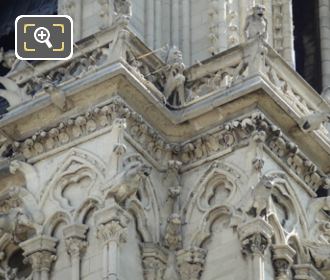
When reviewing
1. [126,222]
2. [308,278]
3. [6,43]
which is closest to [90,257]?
[126,222]

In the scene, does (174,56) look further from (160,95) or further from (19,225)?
(19,225)

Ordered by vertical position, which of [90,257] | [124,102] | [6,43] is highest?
[6,43]

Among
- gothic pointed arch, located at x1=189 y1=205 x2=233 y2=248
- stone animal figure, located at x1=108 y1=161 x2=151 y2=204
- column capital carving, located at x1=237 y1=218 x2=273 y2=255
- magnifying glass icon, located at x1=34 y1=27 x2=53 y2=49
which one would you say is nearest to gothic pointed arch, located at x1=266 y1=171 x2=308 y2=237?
gothic pointed arch, located at x1=189 y1=205 x2=233 y2=248

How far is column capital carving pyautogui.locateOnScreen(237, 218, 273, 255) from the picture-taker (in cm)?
2588

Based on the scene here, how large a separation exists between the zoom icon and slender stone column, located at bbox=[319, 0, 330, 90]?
5897mm

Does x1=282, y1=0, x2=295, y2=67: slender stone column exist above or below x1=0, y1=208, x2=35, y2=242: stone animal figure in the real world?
above

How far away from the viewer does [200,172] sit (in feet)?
88.3

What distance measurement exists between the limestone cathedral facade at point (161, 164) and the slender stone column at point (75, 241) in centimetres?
2

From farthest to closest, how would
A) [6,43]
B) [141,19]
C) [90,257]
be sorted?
1. [6,43]
2. [141,19]
3. [90,257]

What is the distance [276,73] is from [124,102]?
1781mm

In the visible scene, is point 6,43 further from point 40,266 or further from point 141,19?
point 40,266

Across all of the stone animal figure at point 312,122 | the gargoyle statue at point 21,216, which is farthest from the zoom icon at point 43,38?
the stone animal figure at point 312,122

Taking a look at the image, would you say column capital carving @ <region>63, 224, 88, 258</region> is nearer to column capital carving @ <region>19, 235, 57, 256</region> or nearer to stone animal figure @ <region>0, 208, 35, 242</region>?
column capital carving @ <region>19, 235, 57, 256</region>

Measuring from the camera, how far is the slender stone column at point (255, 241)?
25797mm
